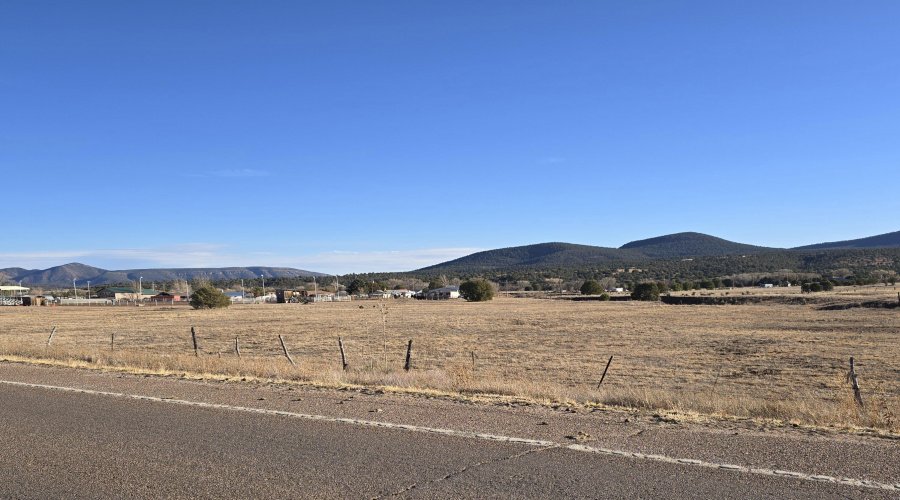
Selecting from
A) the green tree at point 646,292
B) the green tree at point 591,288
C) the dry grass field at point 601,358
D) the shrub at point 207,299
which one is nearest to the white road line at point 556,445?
the dry grass field at point 601,358

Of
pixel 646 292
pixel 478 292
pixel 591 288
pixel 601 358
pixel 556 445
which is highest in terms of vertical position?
pixel 478 292

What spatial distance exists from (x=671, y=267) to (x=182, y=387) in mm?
183861

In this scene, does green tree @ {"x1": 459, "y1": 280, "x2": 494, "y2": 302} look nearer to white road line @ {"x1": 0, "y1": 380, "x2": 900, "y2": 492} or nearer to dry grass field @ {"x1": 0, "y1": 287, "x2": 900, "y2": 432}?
dry grass field @ {"x1": 0, "y1": 287, "x2": 900, "y2": 432}

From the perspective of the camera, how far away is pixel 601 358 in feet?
88.5

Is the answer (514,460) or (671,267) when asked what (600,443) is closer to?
(514,460)

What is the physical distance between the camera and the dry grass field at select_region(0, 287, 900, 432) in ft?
40.9

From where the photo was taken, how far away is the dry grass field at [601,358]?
12.5 metres

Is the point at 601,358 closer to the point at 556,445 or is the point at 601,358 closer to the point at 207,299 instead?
the point at 556,445

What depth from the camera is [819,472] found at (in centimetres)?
655

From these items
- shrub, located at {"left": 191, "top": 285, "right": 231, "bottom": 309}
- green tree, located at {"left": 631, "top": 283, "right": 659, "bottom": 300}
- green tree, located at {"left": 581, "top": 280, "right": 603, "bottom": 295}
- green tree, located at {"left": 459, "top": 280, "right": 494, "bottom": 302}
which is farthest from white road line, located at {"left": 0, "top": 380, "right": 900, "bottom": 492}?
green tree, located at {"left": 581, "top": 280, "right": 603, "bottom": 295}

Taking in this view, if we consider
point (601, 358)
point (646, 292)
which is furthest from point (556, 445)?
point (646, 292)

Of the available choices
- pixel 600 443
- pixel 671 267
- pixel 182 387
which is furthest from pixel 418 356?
pixel 671 267

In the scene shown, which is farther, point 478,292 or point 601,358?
point 478,292

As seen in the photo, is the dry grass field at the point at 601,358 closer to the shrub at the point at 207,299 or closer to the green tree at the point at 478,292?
the shrub at the point at 207,299
